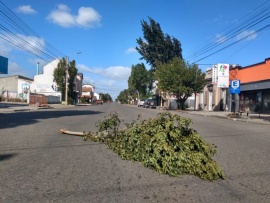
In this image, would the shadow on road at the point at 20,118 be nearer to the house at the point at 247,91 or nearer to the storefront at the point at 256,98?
the house at the point at 247,91

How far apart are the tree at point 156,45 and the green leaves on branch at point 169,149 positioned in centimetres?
6396

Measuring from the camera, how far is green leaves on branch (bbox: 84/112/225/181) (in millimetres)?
7012

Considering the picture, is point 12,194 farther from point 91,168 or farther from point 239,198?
point 239,198

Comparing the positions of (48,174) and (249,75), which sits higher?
(249,75)

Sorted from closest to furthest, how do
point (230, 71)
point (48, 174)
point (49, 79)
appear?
point (48, 174) < point (230, 71) < point (49, 79)

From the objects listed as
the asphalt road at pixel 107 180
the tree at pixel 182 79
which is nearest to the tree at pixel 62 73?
the tree at pixel 182 79

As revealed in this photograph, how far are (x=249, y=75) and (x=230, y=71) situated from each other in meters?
5.59

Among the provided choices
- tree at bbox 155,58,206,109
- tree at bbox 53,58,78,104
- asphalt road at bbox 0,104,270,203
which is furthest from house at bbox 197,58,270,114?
tree at bbox 53,58,78,104

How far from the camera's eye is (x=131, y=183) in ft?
20.7

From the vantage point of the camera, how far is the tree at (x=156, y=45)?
72.0 metres

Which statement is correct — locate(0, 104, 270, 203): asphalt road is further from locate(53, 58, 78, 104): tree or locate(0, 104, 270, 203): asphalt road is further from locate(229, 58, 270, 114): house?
locate(53, 58, 78, 104): tree

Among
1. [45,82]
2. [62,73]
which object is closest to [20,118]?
[62,73]

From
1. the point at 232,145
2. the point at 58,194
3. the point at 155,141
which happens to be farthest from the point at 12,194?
the point at 232,145

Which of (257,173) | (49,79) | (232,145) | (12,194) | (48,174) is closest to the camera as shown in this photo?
(12,194)
